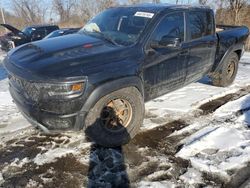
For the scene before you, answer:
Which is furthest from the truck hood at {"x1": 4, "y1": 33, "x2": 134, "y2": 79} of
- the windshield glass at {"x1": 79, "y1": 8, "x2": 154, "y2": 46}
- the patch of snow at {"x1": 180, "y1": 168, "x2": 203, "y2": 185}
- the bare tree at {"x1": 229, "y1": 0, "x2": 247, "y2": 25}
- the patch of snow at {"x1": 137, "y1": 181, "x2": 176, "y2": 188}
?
the bare tree at {"x1": 229, "y1": 0, "x2": 247, "y2": 25}

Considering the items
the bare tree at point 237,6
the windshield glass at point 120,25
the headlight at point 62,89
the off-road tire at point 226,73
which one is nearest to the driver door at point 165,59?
the windshield glass at point 120,25

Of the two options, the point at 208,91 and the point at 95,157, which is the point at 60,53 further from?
the point at 208,91

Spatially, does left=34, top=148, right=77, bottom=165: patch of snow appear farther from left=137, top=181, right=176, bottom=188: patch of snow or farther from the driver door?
the driver door

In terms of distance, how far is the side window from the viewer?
13.7ft

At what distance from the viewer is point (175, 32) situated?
14.8ft

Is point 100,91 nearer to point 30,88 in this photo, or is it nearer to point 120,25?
point 30,88

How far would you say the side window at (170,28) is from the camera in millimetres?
4173

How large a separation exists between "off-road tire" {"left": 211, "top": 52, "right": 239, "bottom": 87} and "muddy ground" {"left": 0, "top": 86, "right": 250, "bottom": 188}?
2526 mm

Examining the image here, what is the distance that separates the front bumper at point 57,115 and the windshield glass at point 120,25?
49.6 inches

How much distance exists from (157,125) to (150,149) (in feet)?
2.62

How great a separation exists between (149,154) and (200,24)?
2844 mm

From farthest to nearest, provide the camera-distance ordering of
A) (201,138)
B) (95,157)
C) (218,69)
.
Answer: (218,69), (201,138), (95,157)

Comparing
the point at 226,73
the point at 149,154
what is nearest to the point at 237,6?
the point at 226,73

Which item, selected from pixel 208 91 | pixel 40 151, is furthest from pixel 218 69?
pixel 40 151
